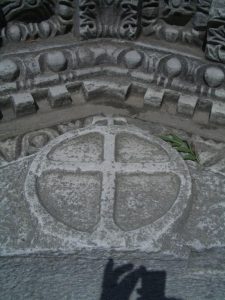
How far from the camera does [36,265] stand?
129 centimetres

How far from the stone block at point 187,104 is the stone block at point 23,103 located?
0.69 metres

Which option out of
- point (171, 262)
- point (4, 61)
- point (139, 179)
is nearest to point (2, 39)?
point (4, 61)

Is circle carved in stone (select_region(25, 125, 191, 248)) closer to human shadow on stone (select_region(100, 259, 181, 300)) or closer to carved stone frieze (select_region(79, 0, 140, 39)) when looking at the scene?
human shadow on stone (select_region(100, 259, 181, 300))

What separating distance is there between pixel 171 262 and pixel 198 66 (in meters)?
1.05

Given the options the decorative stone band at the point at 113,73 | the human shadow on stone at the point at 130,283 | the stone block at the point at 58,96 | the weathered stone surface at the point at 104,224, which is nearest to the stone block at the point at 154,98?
the decorative stone band at the point at 113,73

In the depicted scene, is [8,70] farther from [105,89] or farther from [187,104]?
[187,104]

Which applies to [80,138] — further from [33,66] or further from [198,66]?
[198,66]

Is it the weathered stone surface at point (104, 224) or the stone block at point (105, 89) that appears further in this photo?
the stone block at point (105, 89)

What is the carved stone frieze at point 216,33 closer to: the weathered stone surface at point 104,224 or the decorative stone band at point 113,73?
the decorative stone band at point 113,73

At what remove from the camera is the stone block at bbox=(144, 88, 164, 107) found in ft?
6.60

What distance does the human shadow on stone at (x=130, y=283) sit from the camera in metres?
1.32

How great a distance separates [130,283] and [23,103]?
3.20 ft

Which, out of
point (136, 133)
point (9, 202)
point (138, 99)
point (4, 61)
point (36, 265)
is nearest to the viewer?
point (36, 265)

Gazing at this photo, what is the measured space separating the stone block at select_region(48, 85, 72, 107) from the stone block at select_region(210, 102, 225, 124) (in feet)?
2.24
